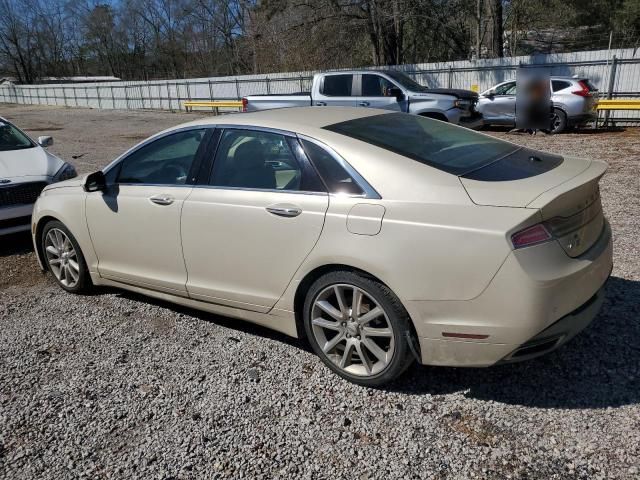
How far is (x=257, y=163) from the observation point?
3.51 metres

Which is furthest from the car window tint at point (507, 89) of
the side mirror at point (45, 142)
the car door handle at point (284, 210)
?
the car door handle at point (284, 210)

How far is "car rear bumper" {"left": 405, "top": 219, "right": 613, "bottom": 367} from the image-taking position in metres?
2.52

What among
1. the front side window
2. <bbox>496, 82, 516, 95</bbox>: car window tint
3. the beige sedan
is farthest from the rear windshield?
<bbox>496, 82, 516, 95</bbox>: car window tint

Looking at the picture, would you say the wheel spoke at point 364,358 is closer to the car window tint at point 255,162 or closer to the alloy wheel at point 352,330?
the alloy wheel at point 352,330

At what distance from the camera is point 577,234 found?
2779 millimetres

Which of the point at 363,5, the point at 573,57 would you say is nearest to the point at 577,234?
the point at 573,57

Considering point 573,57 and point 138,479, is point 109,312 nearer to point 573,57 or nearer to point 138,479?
point 138,479

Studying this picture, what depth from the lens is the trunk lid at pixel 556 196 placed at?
2635 millimetres

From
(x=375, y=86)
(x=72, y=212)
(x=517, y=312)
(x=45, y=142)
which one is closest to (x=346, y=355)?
(x=517, y=312)

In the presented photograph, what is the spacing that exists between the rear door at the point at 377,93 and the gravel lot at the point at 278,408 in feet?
31.5

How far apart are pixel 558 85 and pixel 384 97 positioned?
4857 millimetres

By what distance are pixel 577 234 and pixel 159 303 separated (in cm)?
325

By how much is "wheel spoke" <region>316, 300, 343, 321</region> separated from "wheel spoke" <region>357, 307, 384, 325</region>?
0.14 meters

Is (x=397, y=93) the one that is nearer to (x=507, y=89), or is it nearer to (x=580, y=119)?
(x=507, y=89)
